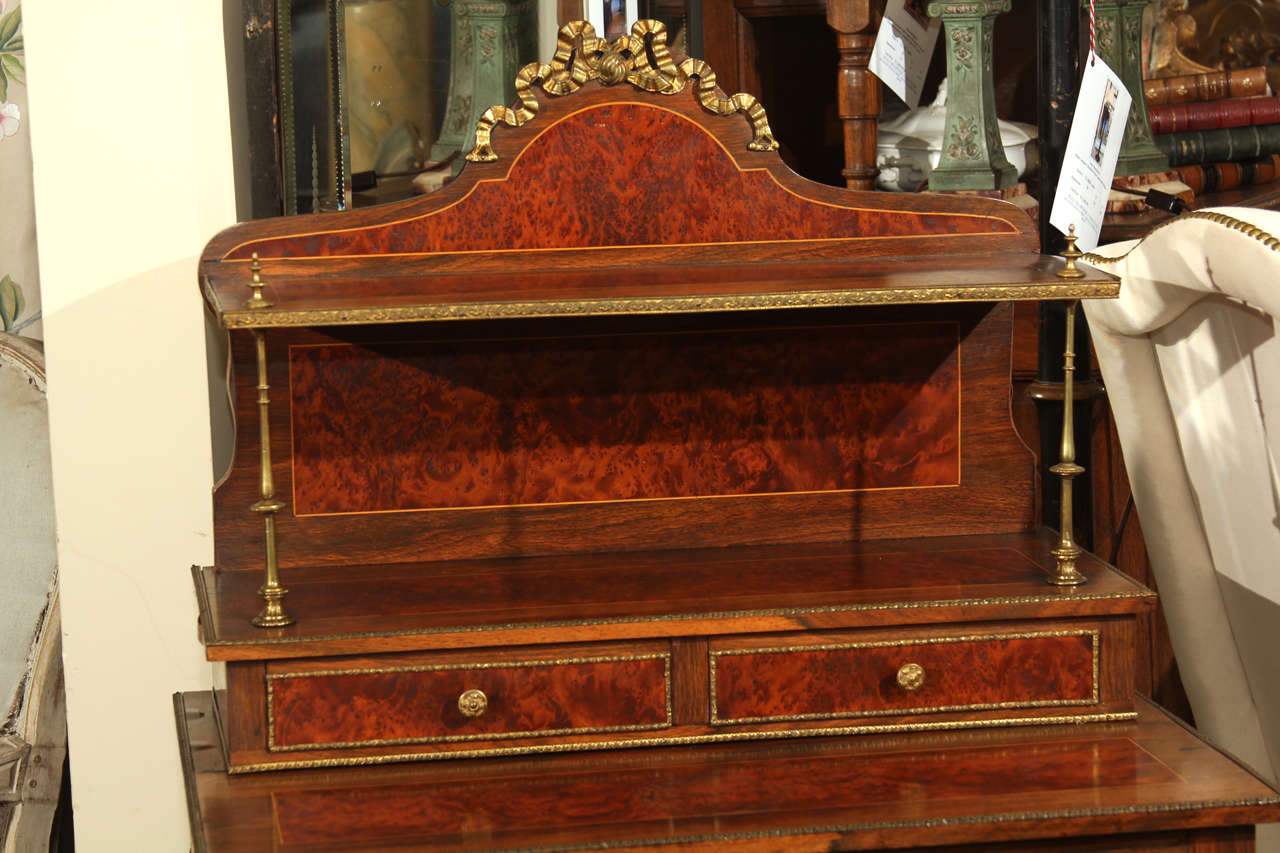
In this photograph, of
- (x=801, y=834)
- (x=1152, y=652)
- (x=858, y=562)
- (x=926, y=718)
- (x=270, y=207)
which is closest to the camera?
(x=801, y=834)

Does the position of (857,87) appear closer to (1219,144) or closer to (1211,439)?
(1211,439)

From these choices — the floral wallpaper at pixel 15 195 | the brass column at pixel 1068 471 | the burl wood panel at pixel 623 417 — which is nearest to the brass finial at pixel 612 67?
the burl wood panel at pixel 623 417

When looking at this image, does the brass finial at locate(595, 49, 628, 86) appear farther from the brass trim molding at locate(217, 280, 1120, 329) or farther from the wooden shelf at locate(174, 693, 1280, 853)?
the wooden shelf at locate(174, 693, 1280, 853)

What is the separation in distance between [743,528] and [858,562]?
0.16m

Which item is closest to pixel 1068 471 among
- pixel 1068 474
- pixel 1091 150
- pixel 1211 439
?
pixel 1068 474

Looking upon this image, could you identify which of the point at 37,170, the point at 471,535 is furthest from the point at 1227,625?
the point at 37,170

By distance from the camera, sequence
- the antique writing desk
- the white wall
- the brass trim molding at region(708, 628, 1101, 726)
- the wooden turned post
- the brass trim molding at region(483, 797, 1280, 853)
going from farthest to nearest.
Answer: the wooden turned post → the white wall → the brass trim molding at region(708, 628, 1101, 726) → the antique writing desk → the brass trim molding at region(483, 797, 1280, 853)

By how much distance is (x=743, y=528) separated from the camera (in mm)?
1976

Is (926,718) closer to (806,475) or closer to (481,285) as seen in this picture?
(806,475)

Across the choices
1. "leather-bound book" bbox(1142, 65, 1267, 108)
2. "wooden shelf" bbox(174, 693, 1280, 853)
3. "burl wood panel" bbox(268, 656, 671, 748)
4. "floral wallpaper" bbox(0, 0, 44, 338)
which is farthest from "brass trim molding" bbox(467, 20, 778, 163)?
"leather-bound book" bbox(1142, 65, 1267, 108)

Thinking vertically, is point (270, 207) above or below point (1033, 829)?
above

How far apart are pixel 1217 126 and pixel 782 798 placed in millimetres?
1759

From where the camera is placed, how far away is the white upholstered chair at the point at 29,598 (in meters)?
2.36

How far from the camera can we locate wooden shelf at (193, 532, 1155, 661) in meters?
1.68
